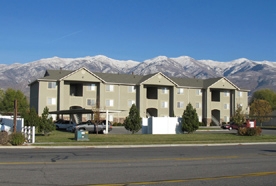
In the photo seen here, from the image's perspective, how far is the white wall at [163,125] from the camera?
143 ft

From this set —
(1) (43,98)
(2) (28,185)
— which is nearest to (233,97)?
(1) (43,98)

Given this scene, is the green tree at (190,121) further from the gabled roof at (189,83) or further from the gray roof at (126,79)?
the gabled roof at (189,83)

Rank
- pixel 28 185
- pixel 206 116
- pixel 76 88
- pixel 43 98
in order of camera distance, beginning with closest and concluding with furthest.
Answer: pixel 28 185
pixel 43 98
pixel 76 88
pixel 206 116

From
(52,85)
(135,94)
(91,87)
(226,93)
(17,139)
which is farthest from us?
(226,93)

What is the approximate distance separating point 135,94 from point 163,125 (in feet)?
103

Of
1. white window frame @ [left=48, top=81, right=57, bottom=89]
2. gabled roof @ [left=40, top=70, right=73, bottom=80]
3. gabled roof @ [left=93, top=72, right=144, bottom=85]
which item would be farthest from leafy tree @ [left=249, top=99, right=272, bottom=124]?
white window frame @ [left=48, top=81, right=57, bottom=89]

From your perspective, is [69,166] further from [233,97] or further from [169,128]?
[233,97]

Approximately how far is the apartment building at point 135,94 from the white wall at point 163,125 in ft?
74.0

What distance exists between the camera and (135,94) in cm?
7525

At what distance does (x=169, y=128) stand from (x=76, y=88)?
32365 mm

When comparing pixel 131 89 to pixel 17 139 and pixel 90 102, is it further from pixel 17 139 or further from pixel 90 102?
pixel 17 139

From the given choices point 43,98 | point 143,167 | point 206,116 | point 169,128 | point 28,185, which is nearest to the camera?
point 28,185

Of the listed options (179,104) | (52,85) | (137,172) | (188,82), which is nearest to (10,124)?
(52,85)

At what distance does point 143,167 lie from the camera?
15.7 meters
